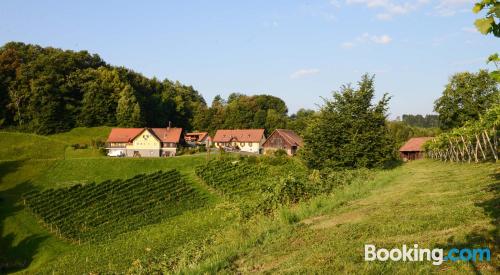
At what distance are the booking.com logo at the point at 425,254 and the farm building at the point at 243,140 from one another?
79069mm

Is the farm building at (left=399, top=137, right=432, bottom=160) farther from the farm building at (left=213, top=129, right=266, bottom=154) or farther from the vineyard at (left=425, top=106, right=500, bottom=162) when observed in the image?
the farm building at (left=213, top=129, right=266, bottom=154)

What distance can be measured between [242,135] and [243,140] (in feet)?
4.56

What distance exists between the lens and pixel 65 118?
9262cm

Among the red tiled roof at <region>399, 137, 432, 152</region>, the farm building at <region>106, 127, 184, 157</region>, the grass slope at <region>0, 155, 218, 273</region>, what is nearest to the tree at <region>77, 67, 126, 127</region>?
the farm building at <region>106, 127, 184, 157</region>

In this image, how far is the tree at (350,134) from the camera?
30562 mm

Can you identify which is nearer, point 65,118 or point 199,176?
point 199,176

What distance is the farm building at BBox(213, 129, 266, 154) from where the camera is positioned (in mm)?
88375

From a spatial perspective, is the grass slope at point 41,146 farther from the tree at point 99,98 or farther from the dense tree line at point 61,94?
the tree at point 99,98

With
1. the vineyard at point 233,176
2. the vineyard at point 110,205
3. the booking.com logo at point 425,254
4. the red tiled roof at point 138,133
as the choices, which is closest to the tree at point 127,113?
the red tiled roof at point 138,133

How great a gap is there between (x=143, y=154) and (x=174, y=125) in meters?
40.7

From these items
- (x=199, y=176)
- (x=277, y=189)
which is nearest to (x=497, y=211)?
(x=277, y=189)

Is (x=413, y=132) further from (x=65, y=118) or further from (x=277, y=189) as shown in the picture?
(x=277, y=189)

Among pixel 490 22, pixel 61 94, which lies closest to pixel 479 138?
pixel 490 22

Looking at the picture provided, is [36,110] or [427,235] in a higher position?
[36,110]
